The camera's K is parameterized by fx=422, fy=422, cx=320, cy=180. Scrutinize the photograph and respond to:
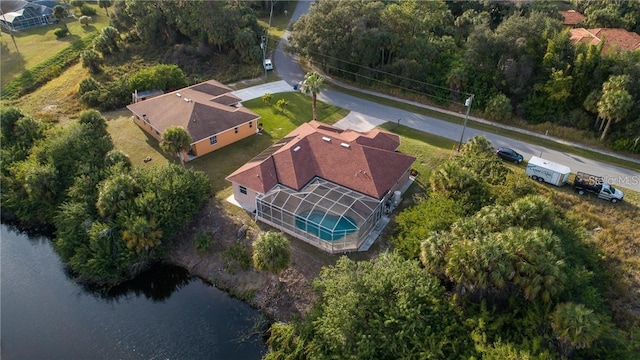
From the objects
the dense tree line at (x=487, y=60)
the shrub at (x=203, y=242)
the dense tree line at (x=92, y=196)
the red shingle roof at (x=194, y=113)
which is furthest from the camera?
the red shingle roof at (x=194, y=113)

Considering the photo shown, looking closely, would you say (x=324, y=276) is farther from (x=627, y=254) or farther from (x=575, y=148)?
(x=575, y=148)

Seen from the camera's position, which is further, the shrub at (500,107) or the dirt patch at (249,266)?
the shrub at (500,107)

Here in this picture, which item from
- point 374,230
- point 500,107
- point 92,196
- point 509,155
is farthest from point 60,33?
point 509,155

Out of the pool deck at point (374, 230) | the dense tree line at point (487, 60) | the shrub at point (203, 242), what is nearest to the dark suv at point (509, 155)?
the dense tree line at point (487, 60)

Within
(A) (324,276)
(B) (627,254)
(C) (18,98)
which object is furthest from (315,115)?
(C) (18,98)

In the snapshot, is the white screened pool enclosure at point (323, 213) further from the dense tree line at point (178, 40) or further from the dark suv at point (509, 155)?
the dense tree line at point (178, 40)

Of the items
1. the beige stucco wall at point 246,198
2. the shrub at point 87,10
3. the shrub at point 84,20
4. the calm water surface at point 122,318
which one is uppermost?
the shrub at point 87,10
